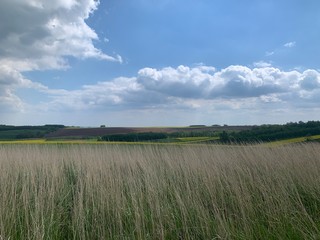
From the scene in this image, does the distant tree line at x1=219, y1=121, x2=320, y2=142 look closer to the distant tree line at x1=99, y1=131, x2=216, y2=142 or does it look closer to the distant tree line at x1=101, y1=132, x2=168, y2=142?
the distant tree line at x1=99, y1=131, x2=216, y2=142

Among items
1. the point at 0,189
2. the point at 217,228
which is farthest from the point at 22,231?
the point at 217,228

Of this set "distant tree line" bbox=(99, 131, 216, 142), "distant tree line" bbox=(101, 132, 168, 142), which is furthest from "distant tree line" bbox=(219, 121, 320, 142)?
"distant tree line" bbox=(101, 132, 168, 142)

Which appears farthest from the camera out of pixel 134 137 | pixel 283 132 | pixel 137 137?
pixel 134 137

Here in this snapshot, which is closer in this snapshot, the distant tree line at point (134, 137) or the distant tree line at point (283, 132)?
the distant tree line at point (283, 132)

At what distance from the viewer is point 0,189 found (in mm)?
Answer: 4156

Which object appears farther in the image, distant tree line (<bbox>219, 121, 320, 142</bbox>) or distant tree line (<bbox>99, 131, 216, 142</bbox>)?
distant tree line (<bbox>99, 131, 216, 142</bbox>)

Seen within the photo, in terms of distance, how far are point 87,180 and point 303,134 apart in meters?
18.8

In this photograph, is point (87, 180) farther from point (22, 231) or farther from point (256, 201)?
point (256, 201)

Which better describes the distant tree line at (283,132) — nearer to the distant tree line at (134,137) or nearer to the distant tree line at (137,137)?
the distant tree line at (137,137)

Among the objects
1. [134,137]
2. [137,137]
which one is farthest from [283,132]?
[134,137]

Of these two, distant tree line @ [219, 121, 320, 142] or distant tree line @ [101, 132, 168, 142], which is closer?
distant tree line @ [219, 121, 320, 142]

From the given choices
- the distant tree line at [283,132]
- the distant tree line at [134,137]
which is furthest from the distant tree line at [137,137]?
the distant tree line at [283,132]

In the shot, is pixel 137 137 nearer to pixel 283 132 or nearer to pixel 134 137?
pixel 134 137

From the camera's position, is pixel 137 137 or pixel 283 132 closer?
pixel 283 132
